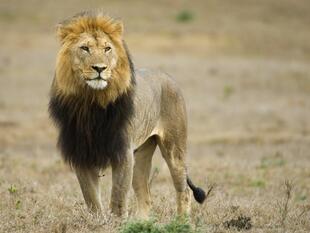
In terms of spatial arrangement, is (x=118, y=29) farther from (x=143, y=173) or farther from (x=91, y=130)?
(x=143, y=173)

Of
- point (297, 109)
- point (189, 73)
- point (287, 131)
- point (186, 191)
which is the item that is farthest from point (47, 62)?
point (186, 191)

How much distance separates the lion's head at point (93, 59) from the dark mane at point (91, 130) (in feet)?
0.26

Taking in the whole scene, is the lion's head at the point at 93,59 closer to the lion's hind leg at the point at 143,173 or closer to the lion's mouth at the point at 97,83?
the lion's mouth at the point at 97,83

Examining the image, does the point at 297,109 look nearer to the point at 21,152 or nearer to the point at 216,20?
the point at 21,152

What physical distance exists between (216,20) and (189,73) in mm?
9327

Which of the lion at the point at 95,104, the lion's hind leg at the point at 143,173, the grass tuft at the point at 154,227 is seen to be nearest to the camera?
the grass tuft at the point at 154,227

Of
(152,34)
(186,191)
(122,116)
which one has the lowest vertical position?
(152,34)

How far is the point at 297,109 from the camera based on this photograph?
60.0 feet

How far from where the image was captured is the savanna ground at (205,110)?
23.5 ft

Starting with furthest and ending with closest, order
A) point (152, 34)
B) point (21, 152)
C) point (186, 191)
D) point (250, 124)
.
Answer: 1. point (152, 34)
2. point (250, 124)
3. point (21, 152)
4. point (186, 191)

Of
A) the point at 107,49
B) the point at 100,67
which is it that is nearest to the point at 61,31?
the point at 107,49

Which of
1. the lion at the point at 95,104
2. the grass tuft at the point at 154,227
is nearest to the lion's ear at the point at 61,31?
the lion at the point at 95,104

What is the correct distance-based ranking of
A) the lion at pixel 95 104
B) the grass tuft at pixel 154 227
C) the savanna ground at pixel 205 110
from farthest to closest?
the savanna ground at pixel 205 110
the lion at pixel 95 104
the grass tuft at pixel 154 227

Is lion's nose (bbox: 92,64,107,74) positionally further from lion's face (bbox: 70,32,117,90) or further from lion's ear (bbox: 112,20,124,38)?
lion's ear (bbox: 112,20,124,38)
